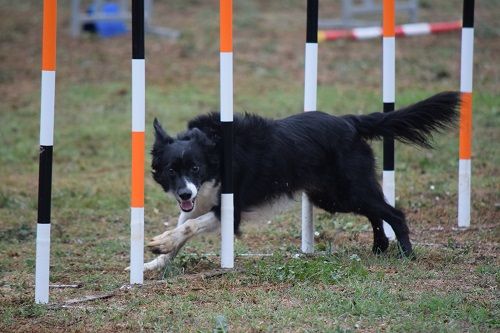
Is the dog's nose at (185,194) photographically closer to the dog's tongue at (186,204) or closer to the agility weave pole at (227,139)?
the dog's tongue at (186,204)

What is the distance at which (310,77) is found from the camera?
6.76 meters

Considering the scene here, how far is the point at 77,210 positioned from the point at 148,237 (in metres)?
1.39

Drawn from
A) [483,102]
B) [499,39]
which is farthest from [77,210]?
[499,39]

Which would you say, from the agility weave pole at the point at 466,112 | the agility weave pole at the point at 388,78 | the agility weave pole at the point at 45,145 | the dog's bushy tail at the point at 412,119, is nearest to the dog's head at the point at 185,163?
the agility weave pole at the point at 45,145

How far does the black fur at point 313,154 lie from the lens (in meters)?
6.26

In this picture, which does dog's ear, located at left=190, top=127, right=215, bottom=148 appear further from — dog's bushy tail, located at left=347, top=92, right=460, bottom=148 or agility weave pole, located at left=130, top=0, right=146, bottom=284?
dog's bushy tail, located at left=347, top=92, right=460, bottom=148

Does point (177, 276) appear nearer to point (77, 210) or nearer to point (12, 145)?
point (77, 210)

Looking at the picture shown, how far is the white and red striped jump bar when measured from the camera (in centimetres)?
1733

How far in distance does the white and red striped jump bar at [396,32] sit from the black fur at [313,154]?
10863 mm

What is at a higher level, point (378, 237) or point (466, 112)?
point (466, 112)

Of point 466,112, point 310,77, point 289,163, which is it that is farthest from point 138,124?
point 466,112

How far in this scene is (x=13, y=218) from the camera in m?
8.69

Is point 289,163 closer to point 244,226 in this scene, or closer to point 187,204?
point 187,204

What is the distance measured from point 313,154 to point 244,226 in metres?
1.50
